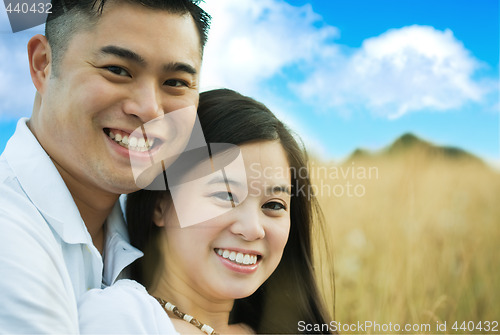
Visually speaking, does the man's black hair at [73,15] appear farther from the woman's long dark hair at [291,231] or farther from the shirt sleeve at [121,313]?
the shirt sleeve at [121,313]

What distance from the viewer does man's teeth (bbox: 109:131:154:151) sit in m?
2.02

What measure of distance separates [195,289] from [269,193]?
477 mm

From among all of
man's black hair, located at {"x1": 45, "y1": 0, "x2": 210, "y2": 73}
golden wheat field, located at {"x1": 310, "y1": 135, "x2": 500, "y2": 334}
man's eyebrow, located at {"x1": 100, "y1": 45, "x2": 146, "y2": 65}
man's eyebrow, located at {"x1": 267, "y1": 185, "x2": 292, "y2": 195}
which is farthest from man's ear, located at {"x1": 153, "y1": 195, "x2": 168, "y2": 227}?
golden wheat field, located at {"x1": 310, "y1": 135, "x2": 500, "y2": 334}

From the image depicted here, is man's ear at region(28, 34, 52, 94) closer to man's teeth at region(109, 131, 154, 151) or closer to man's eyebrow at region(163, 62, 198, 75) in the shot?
man's teeth at region(109, 131, 154, 151)

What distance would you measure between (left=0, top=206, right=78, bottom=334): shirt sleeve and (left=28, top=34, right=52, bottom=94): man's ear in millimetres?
700

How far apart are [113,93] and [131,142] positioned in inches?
7.9

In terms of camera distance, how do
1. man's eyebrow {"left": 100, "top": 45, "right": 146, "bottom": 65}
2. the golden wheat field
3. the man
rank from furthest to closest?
1. the golden wheat field
2. man's eyebrow {"left": 100, "top": 45, "right": 146, "bottom": 65}
3. the man

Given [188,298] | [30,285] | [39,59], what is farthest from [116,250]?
[39,59]

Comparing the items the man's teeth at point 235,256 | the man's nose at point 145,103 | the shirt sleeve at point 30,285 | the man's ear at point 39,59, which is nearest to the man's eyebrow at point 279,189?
the man's teeth at point 235,256

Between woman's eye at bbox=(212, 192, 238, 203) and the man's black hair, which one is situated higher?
the man's black hair

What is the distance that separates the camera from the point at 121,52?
193 cm

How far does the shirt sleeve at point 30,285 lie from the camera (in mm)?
1434

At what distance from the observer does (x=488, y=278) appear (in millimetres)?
3316

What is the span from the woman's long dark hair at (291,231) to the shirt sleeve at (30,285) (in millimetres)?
540
